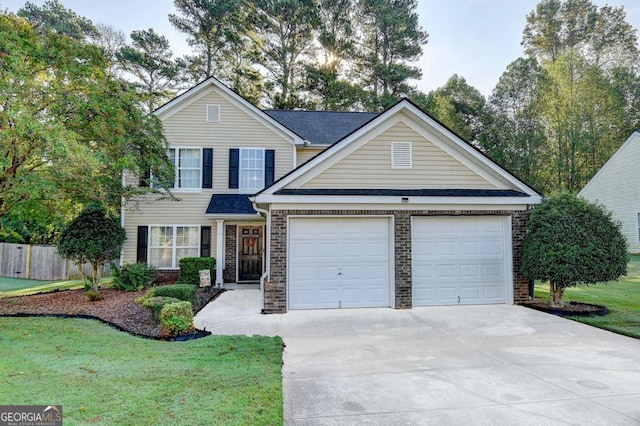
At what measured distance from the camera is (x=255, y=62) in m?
26.6

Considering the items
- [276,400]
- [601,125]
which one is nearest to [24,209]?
[276,400]

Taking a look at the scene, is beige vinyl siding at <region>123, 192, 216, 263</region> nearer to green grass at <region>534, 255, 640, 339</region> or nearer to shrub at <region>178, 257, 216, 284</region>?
shrub at <region>178, 257, 216, 284</region>

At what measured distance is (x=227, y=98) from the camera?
14.0 m

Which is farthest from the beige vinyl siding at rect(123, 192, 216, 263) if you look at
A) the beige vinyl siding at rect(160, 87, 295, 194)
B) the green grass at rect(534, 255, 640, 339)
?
the green grass at rect(534, 255, 640, 339)

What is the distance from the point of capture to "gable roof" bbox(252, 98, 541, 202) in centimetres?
889

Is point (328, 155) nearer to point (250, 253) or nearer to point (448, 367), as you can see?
point (448, 367)

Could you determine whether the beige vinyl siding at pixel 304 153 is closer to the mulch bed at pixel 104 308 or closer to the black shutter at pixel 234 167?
the black shutter at pixel 234 167

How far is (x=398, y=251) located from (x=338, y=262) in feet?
5.10

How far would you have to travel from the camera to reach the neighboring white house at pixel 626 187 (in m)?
21.0

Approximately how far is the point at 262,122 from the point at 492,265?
970 centimetres

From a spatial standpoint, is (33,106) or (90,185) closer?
(33,106)

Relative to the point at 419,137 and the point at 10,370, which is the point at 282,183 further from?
the point at 10,370

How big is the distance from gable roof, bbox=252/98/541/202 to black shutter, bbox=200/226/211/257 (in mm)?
5613

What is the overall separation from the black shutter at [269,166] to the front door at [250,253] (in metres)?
1.92
